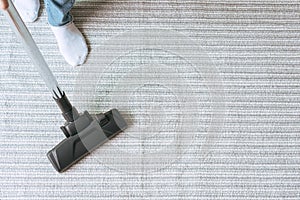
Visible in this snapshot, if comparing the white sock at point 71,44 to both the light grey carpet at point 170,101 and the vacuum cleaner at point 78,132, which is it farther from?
the vacuum cleaner at point 78,132

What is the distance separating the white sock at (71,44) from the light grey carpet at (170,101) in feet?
0.08

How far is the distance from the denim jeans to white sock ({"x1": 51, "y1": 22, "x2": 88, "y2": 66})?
0.06 feet

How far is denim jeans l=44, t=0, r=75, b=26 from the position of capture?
43.7 inches

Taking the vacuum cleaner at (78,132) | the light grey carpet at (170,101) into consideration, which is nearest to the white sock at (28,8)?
the light grey carpet at (170,101)

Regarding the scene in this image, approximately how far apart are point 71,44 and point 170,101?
33 cm

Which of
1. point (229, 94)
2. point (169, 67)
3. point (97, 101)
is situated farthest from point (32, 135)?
point (229, 94)

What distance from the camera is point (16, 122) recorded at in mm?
1150

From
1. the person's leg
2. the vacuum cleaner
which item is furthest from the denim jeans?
the vacuum cleaner

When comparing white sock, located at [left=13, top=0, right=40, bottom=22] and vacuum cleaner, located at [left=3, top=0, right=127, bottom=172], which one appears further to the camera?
white sock, located at [left=13, top=0, right=40, bottom=22]

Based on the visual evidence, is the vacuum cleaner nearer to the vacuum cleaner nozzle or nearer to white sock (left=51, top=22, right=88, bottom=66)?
the vacuum cleaner nozzle

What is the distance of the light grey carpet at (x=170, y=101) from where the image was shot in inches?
43.0

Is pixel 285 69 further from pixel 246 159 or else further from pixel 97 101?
pixel 97 101

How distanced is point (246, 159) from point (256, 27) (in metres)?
0.42

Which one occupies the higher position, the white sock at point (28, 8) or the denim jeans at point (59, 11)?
the denim jeans at point (59, 11)
